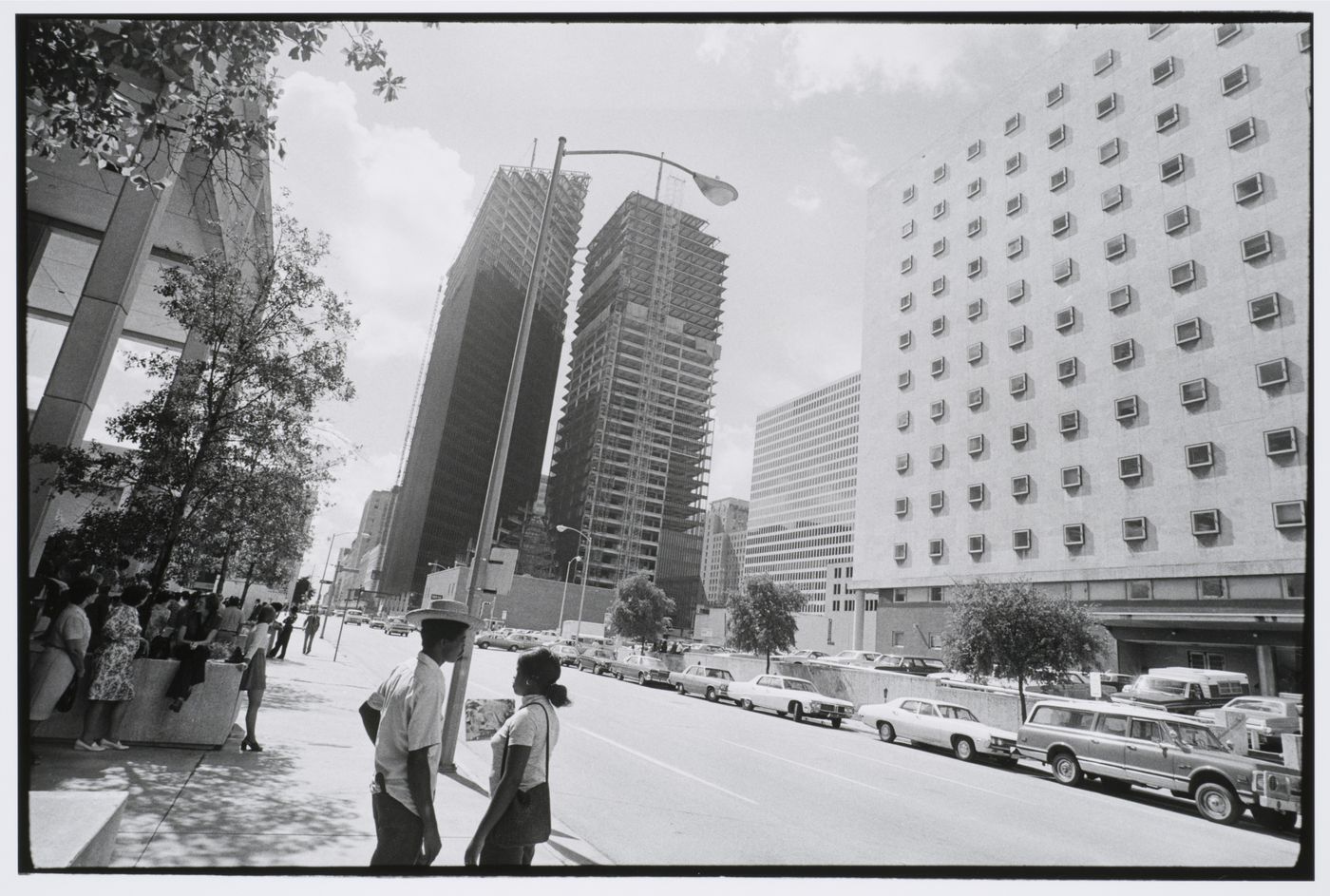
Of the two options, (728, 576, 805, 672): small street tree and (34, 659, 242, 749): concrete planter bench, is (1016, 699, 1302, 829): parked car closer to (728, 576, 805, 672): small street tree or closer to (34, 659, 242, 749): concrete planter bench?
(34, 659, 242, 749): concrete planter bench

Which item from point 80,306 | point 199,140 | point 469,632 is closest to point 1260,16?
point 199,140

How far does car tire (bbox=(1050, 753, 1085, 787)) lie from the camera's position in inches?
504

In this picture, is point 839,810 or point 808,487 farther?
point 808,487

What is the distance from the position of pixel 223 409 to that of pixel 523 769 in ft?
34.8

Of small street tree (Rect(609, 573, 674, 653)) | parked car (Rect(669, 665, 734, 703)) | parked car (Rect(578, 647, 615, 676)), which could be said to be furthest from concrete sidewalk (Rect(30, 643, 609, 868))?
small street tree (Rect(609, 573, 674, 653))

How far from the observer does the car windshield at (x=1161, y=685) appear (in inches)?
920

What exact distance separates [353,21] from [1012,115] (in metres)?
45.0

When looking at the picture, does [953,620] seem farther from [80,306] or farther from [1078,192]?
[1078,192]

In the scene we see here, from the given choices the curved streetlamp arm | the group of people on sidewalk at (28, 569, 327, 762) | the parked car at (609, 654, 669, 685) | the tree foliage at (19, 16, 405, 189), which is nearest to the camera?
the tree foliage at (19, 16, 405, 189)

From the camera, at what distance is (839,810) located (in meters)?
7.92

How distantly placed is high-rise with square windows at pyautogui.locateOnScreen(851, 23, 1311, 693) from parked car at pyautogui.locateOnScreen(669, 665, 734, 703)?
56.9 ft

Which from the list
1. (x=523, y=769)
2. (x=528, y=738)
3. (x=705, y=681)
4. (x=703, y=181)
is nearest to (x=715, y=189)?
(x=703, y=181)

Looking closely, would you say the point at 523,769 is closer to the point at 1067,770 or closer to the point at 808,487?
the point at 1067,770

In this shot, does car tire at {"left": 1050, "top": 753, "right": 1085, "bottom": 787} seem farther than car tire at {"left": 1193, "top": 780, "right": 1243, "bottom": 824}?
Yes
